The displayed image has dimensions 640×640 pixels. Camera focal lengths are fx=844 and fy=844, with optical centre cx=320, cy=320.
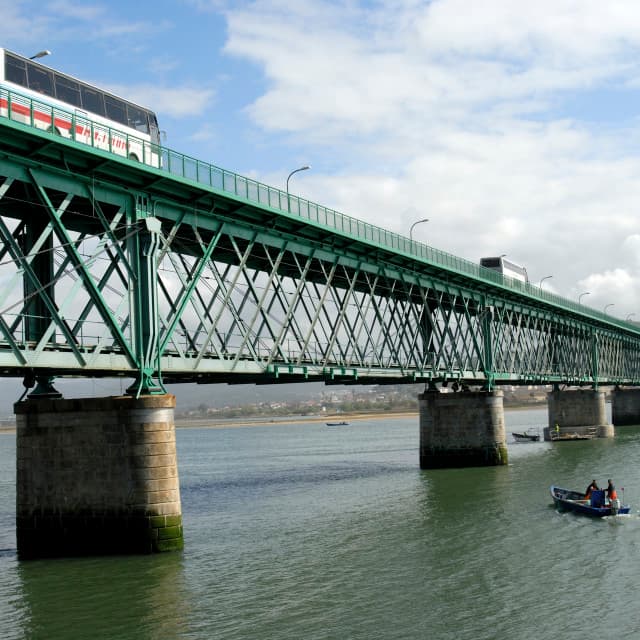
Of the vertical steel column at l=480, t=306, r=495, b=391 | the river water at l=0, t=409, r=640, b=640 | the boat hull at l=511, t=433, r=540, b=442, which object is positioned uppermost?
the vertical steel column at l=480, t=306, r=495, b=391

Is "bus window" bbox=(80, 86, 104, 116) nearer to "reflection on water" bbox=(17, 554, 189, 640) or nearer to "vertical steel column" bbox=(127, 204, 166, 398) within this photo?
"vertical steel column" bbox=(127, 204, 166, 398)

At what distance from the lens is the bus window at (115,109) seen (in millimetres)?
39394

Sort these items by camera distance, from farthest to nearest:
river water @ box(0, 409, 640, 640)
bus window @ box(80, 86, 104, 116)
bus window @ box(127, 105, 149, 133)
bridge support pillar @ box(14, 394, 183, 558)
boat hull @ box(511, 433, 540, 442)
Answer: boat hull @ box(511, 433, 540, 442), bus window @ box(127, 105, 149, 133), bus window @ box(80, 86, 104, 116), bridge support pillar @ box(14, 394, 183, 558), river water @ box(0, 409, 640, 640)

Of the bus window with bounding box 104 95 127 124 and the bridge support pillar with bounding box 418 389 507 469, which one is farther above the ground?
the bus window with bounding box 104 95 127 124

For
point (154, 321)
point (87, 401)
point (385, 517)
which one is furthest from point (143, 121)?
point (385, 517)

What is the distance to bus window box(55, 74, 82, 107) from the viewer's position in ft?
120

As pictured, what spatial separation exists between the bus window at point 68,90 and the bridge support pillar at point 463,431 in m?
40.1

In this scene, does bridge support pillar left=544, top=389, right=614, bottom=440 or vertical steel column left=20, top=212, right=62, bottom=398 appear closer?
vertical steel column left=20, top=212, right=62, bottom=398

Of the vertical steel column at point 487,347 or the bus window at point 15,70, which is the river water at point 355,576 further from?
the vertical steel column at point 487,347

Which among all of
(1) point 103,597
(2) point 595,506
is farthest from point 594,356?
(1) point 103,597

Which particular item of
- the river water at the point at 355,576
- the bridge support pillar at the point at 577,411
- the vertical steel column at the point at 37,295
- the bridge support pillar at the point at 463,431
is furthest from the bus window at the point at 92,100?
the bridge support pillar at the point at 577,411

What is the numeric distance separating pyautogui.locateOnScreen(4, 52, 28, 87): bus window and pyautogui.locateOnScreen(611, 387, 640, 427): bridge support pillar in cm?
12092

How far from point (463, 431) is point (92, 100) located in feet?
135

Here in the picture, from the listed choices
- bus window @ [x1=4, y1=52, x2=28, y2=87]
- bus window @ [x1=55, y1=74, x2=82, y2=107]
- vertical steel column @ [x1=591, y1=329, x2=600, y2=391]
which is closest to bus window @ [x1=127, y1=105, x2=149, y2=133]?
bus window @ [x1=55, y1=74, x2=82, y2=107]
